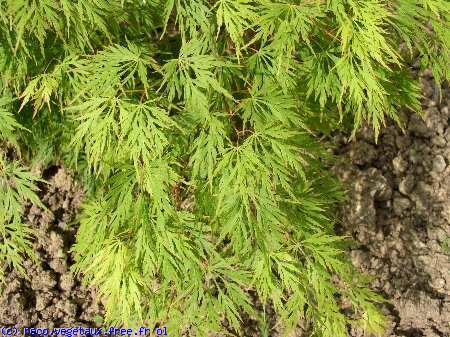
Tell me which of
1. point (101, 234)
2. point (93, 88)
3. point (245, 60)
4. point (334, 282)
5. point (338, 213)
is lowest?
point (334, 282)

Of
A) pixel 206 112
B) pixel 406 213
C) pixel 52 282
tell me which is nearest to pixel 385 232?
pixel 406 213

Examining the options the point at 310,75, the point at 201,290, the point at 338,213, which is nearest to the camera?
the point at 310,75

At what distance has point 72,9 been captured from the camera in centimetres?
168

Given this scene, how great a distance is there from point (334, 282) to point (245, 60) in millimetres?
1380

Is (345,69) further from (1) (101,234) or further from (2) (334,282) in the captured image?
(2) (334,282)

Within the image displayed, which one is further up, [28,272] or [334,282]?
[334,282]

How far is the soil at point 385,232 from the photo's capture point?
2666mm

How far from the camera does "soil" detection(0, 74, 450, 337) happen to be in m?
2.67

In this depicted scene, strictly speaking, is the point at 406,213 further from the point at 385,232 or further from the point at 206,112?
the point at 206,112

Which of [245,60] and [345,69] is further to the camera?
[245,60]

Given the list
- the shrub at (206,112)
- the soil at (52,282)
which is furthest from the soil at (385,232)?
A: the shrub at (206,112)

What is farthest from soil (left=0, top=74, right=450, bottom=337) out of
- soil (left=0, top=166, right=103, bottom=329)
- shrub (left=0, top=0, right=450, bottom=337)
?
shrub (left=0, top=0, right=450, bottom=337)

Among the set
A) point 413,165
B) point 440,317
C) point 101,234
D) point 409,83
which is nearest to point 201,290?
point 101,234

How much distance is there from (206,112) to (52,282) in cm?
153
